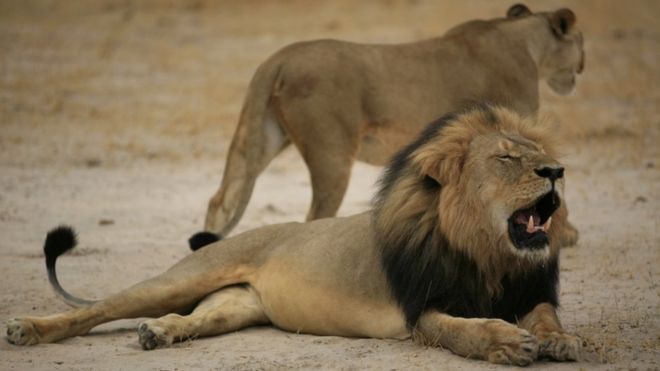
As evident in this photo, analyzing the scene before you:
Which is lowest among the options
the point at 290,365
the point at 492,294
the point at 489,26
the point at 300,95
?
the point at 290,365

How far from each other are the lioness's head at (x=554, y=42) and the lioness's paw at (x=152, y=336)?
3883mm

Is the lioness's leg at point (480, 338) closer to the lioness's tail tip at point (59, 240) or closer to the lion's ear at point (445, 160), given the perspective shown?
the lion's ear at point (445, 160)

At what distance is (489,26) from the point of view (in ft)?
24.7

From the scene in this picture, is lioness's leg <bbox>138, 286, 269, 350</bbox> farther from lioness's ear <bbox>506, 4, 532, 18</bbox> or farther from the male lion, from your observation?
lioness's ear <bbox>506, 4, 532, 18</bbox>

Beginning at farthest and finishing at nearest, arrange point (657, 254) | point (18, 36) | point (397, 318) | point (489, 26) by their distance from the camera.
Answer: point (18, 36) → point (489, 26) → point (657, 254) → point (397, 318)

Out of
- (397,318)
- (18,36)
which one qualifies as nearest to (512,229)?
(397,318)

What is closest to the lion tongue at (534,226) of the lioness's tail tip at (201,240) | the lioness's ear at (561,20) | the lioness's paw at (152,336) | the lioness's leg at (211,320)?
the lioness's leg at (211,320)

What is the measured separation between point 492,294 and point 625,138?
7.02 metres

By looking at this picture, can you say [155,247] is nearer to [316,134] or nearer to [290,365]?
[316,134]

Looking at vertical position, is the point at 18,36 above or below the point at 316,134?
above

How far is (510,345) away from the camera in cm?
389

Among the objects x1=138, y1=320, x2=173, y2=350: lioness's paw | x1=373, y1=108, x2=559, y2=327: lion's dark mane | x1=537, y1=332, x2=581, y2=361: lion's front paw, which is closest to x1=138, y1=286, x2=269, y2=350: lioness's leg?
x1=138, y1=320, x2=173, y2=350: lioness's paw

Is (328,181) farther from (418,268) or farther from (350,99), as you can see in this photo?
(418,268)

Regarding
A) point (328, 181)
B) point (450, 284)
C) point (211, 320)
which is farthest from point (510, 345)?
point (328, 181)
